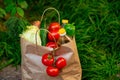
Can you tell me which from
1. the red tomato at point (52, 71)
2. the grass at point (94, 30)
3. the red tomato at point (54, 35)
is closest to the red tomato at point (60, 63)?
the red tomato at point (52, 71)

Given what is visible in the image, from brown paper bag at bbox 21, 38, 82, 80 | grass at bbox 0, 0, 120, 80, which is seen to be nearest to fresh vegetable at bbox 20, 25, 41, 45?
brown paper bag at bbox 21, 38, 82, 80

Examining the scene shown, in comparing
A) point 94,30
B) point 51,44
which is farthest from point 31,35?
point 94,30

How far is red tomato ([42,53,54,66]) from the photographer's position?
2456mm

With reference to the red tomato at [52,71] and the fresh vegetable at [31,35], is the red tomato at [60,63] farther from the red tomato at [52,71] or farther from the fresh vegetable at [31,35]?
the fresh vegetable at [31,35]

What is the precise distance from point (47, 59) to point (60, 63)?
0.11 m

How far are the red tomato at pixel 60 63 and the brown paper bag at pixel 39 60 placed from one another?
→ 6cm

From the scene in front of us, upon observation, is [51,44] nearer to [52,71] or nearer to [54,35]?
[54,35]

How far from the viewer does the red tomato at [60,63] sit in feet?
8.17

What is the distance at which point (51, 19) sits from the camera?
380cm

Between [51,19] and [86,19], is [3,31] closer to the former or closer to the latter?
[51,19]

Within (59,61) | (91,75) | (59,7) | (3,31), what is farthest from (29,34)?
(59,7)

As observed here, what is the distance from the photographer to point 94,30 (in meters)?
3.59

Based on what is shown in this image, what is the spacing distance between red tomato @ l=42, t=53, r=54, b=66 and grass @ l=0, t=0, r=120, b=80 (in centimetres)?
67

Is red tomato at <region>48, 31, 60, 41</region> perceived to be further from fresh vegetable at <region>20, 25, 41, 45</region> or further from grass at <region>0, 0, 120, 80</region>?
grass at <region>0, 0, 120, 80</region>
